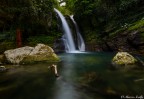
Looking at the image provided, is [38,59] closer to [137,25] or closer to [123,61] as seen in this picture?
[123,61]

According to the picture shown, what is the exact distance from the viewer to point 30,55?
52.9 feet

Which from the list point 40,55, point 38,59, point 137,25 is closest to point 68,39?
point 137,25

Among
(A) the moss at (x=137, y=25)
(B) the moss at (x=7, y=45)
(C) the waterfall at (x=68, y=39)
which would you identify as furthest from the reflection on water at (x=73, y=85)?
(C) the waterfall at (x=68, y=39)

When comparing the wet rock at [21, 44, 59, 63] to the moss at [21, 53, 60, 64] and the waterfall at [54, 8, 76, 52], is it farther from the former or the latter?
the waterfall at [54, 8, 76, 52]

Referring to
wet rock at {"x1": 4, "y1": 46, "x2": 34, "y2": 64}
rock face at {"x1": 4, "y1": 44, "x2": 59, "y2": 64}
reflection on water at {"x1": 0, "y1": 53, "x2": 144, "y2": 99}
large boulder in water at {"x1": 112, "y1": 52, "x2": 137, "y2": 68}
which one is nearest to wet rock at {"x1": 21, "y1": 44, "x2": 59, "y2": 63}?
rock face at {"x1": 4, "y1": 44, "x2": 59, "y2": 64}

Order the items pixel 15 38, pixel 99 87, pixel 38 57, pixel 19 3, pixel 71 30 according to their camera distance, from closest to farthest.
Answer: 1. pixel 99 87
2. pixel 19 3
3. pixel 38 57
4. pixel 15 38
5. pixel 71 30

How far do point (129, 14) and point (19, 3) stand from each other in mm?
14743

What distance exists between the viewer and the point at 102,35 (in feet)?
81.4

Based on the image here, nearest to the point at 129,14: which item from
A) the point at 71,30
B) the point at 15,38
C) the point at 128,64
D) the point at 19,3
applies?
the point at 71,30

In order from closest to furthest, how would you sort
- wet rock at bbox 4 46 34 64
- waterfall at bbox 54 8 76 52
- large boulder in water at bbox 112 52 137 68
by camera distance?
large boulder in water at bbox 112 52 137 68 → wet rock at bbox 4 46 34 64 → waterfall at bbox 54 8 76 52

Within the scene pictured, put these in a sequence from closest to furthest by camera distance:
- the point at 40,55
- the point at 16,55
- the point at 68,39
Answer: the point at 16,55 < the point at 40,55 < the point at 68,39

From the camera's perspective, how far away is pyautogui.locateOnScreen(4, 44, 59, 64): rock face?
15.9 meters

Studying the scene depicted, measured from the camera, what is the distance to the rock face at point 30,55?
15.9 metres

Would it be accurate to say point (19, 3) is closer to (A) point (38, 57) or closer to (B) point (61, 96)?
(A) point (38, 57)
